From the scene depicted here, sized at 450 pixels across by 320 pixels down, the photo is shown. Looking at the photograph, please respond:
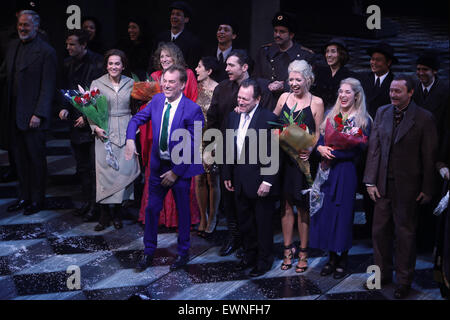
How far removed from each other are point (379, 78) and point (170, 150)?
183 centimetres

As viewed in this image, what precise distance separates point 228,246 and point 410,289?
4.78ft

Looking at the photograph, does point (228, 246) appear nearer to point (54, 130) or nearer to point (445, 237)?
point (445, 237)

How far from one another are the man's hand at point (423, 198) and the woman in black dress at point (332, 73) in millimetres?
1148

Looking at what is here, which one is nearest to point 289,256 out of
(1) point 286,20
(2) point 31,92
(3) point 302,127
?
(3) point 302,127

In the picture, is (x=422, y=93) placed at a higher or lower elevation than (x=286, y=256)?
higher

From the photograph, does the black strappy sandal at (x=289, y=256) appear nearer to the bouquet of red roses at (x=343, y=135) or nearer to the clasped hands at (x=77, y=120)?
the bouquet of red roses at (x=343, y=135)

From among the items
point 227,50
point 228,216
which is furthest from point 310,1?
point 228,216

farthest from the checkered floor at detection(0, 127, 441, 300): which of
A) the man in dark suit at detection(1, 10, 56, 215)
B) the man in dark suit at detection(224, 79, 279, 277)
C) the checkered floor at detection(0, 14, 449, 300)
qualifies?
the man in dark suit at detection(1, 10, 56, 215)

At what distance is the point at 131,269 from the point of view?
484 cm

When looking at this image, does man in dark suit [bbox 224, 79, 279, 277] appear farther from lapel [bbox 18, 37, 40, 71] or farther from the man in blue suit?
lapel [bbox 18, 37, 40, 71]

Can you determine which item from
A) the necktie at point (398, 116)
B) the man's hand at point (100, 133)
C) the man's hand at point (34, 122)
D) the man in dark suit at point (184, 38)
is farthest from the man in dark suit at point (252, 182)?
the man's hand at point (34, 122)

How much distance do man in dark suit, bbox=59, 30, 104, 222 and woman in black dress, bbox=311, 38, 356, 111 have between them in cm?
196

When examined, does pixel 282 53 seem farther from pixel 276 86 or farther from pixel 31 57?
pixel 31 57

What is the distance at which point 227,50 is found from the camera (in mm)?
5914
